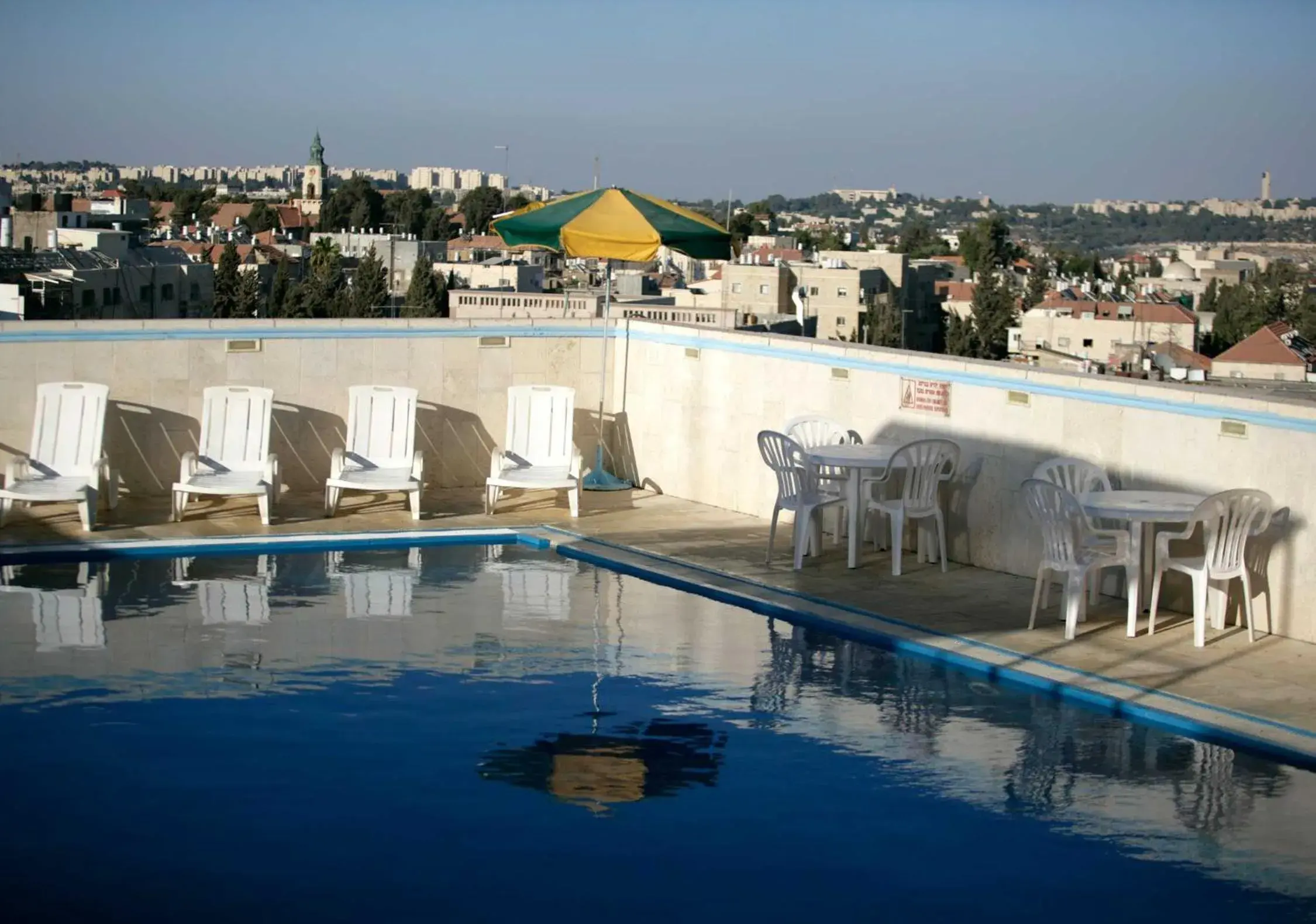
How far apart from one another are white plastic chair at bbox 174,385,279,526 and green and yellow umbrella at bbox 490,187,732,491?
2.23 meters

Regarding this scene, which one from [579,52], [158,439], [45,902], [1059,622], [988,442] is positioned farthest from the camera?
[579,52]

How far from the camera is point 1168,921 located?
483cm

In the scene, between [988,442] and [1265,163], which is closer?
[988,442]

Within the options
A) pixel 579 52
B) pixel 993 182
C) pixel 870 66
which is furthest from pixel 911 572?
pixel 993 182

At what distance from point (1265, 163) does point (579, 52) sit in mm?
56337

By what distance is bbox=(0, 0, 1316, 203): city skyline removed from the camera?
42.0m

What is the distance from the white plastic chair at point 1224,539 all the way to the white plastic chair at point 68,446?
6.90m

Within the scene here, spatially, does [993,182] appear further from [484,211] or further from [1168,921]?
[1168,921]

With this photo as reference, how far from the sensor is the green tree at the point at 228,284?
61125mm

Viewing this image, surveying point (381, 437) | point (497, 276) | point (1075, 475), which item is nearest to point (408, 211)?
point (497, 276)

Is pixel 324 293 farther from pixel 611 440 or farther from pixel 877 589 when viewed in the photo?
pixel 877 589

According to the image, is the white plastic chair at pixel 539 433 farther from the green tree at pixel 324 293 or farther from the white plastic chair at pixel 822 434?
the green tree at pixel 324 293

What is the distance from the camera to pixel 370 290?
220 feet

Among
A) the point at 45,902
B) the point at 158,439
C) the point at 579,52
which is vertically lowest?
the point at 45,902
